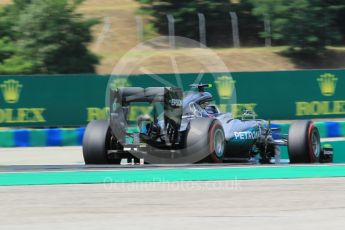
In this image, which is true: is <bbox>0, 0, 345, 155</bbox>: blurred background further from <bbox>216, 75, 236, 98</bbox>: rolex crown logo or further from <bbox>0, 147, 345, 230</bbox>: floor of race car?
<bbox>0, 147, 345, 230</bbox>: floor of race car

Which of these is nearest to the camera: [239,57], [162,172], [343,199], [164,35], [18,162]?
[343,199]

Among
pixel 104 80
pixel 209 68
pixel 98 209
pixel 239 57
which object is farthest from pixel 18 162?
pixel 239 57

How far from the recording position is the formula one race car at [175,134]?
36.3 feet

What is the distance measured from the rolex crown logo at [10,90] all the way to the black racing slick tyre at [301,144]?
8.58m

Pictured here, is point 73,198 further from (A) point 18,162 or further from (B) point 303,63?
(B) point 303,63

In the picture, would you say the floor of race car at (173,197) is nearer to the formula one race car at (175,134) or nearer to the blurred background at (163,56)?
the formula one race car at (175,134)

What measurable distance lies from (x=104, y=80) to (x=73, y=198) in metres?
10.3

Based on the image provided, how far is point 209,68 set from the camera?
28.1 metres

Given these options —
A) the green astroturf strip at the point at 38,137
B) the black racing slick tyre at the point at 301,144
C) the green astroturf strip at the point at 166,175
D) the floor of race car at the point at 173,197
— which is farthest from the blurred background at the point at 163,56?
the green astroturf strip at the point at 166,175

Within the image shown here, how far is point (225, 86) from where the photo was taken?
19125 millimetres

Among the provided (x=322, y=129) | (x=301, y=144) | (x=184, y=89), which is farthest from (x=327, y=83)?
(x=301, y=144)

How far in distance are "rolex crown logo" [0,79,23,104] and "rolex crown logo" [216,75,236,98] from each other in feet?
16.2

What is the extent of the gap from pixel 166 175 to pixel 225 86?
9159mm

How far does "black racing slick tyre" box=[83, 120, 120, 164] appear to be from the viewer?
11.4m
